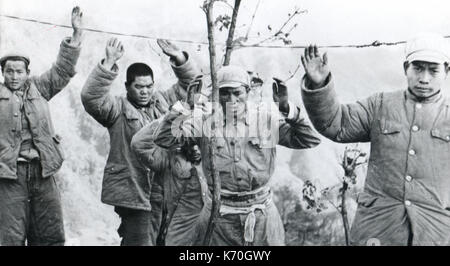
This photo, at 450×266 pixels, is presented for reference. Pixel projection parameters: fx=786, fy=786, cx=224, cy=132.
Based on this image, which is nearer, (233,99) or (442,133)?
(442,133)

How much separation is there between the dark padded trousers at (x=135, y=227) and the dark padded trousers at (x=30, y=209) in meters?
0.57

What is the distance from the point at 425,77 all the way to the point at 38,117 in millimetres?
3451

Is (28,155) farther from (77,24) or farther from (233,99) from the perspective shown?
(233,99)

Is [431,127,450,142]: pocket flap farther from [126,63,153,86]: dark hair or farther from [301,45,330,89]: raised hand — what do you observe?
[126,63,153,86]: dark hair

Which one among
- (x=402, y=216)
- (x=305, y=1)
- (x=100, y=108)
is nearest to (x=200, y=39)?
(x=305, y=1)

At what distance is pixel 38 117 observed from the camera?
22.9 feet

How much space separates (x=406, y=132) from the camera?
17.8ft

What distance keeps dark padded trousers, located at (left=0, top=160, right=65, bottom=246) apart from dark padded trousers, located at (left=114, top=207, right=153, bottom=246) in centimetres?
57

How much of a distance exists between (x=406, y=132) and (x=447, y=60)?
56 cm

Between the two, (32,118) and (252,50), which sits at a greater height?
(252,50)

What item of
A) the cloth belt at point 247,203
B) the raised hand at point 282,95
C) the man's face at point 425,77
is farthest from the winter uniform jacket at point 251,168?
the man's face at point 425,77

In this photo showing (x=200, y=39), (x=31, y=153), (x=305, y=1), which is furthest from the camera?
(x=200, y=39)

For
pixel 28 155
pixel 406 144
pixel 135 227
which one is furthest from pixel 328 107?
pixel 28 155
